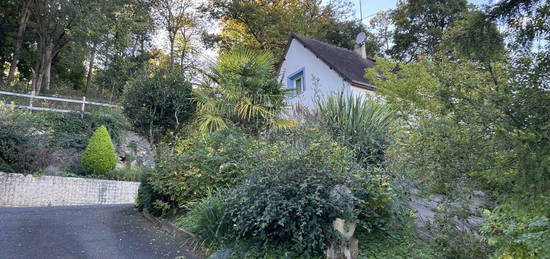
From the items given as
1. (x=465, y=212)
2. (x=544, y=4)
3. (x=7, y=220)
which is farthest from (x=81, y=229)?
(x=544, y=4)

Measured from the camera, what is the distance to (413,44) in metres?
23.4

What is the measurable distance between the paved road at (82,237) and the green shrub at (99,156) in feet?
16.2

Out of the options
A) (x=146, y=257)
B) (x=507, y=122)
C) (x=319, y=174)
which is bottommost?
(x=146, y=257)

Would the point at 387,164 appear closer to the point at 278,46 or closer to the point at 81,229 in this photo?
the point at 81,229

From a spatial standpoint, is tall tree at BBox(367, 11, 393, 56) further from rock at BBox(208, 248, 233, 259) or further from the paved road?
rock at BBox(208, 248, 233, 259)

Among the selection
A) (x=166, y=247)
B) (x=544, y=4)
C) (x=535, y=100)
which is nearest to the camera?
(x=535, y=100)

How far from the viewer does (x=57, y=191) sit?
10430 mm

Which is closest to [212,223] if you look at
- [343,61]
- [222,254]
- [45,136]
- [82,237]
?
[222,254]

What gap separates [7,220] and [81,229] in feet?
5.09

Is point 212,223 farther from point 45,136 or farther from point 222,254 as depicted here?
point 45,136

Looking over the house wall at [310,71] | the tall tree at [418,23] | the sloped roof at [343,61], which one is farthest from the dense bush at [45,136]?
the tall tree at [418,23]

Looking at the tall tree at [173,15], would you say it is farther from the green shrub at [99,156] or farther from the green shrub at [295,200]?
the green shrub at [295,200]

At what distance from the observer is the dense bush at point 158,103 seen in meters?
8.99

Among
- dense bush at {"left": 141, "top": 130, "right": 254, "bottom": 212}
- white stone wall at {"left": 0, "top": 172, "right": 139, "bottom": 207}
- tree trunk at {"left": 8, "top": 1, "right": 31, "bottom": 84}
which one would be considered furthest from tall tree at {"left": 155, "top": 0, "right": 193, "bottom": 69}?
dense bush at {"left": 141, "top": 130, "right": 254, "bottom": 212}
